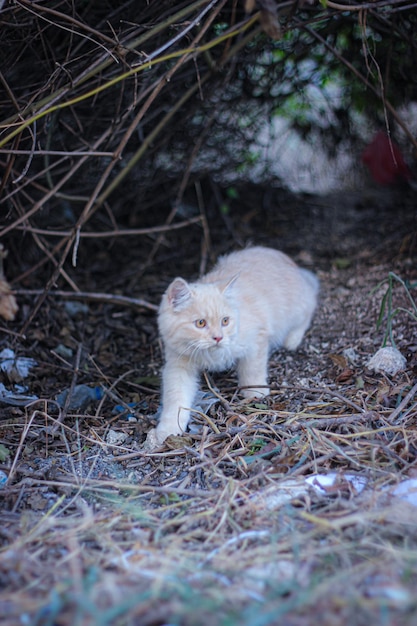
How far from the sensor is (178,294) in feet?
10.2

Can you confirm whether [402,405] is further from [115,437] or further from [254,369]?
[115,437]

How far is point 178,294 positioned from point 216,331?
0.27 m

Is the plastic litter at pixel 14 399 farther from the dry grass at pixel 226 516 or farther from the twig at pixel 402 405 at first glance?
the twig at pixel 402 405

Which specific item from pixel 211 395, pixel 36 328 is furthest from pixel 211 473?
pixel 36 328

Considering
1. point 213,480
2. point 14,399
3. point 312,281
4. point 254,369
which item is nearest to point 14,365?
point 14,399

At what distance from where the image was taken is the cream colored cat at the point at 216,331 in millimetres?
3049

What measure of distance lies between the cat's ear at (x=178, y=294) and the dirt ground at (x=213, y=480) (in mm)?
514

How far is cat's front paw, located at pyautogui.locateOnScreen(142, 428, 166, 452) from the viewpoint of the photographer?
2.86m

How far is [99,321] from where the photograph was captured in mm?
4406

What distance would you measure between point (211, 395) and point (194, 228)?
108 inches

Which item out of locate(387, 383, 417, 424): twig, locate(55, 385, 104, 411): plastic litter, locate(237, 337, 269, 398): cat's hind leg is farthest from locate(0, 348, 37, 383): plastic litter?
locate(387, 383, 417, 424): twig

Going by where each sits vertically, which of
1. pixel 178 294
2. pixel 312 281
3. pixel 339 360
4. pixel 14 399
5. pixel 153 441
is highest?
pixel 178 294

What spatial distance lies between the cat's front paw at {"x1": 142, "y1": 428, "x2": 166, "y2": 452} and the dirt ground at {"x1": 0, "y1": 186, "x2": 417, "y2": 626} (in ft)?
0.28

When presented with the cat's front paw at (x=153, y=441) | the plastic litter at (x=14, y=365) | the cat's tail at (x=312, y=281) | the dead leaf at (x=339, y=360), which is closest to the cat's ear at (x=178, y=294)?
the cat's front paw at (x=153, y=441)
